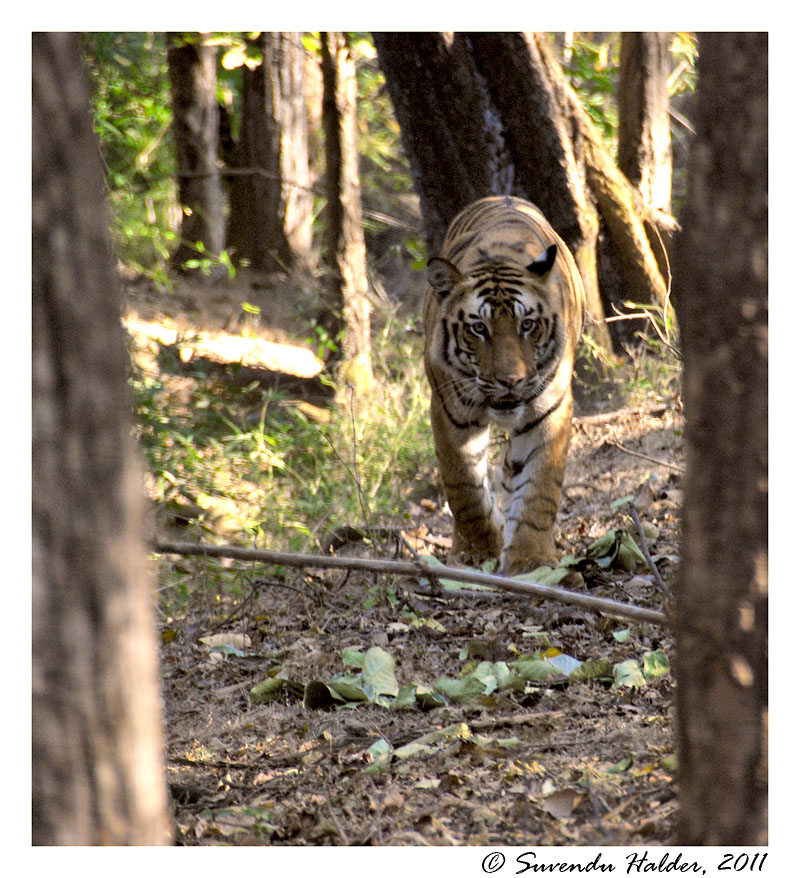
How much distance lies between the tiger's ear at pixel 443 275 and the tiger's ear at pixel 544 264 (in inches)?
14.4

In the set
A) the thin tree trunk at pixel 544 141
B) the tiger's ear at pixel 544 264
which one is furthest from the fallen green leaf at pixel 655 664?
the thin tree trunk at pixel 544 141

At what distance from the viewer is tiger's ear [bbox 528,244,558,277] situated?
4.93 m

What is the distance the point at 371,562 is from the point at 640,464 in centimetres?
456

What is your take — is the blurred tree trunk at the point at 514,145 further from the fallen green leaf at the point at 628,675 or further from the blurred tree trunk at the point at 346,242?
the fallen green leaf at the point at 628,675

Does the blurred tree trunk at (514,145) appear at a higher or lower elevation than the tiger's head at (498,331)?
higher

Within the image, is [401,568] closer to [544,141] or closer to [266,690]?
[266,690]

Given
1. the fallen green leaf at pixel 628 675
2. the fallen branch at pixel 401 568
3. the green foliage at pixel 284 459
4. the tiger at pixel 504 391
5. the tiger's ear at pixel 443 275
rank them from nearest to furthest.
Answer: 1. the fallen branch at pixel 401 568
2. the fallen green leaf at pixel 628 675
3. the tiger at pixel 504 391
4. the tiger's ear at pixel 443 275
5. the green foliage at pixel 284 459

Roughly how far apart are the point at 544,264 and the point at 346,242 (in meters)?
4.41

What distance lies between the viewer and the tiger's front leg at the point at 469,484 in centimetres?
507

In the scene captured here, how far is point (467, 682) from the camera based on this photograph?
324 cm

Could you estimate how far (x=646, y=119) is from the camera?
847 centimetres

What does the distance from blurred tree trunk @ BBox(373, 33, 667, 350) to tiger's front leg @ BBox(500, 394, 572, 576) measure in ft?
8.16

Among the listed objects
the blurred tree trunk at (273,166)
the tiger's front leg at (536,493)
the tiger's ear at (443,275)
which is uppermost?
the blurred tree trunk at (273,166)
